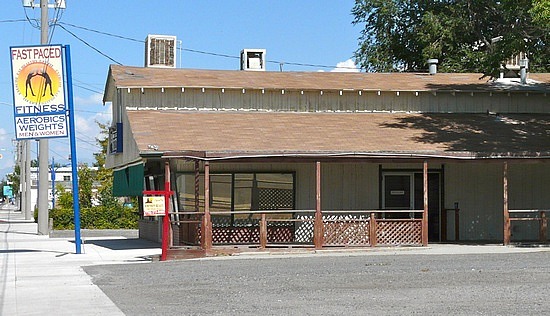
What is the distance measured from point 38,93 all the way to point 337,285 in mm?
11575

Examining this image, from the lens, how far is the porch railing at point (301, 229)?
24.3 m

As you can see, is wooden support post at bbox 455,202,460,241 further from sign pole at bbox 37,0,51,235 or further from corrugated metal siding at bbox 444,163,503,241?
sign pole at bbox 37,0,51,235

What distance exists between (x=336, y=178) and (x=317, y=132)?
152cm

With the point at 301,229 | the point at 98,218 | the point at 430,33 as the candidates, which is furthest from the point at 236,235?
the point at 430,33

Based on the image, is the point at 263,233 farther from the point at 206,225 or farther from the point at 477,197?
the point at 477,197

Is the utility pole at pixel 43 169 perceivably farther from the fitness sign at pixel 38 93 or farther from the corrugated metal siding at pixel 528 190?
the corrugated metal siding at pixel 528 190

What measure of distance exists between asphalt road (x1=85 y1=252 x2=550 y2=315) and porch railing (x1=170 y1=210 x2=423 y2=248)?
230cm

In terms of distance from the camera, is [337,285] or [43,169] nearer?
[337,285]

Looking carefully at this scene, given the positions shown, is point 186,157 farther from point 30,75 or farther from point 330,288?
point 330,288

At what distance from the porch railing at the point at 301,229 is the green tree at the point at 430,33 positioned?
18.2 meters

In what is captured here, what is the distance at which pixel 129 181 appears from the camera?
29.1 metres

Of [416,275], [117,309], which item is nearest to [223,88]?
[416,275]

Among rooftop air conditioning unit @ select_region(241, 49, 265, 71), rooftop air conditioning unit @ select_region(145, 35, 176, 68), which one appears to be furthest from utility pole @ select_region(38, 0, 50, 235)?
rooftop air conditioning unit @ select_region(241, 49, 265, 71)

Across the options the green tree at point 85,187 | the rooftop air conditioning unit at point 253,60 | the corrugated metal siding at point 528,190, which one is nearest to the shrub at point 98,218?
the rooftop air conditioning unit at point 253,60
